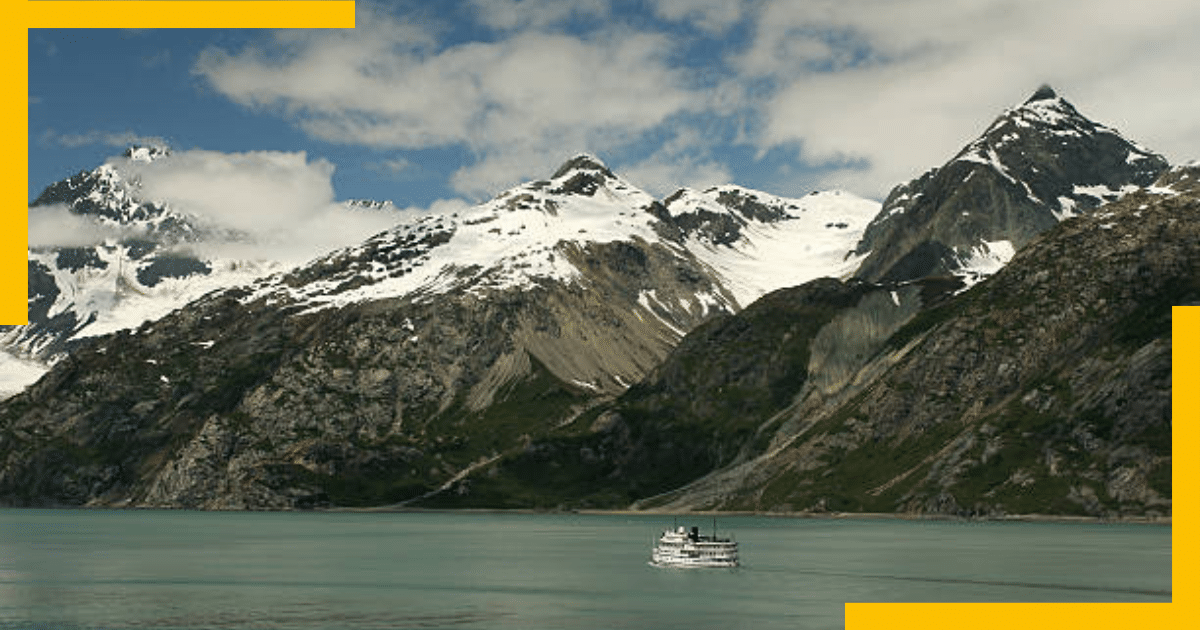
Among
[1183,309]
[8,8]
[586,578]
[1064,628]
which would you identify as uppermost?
[8,8]

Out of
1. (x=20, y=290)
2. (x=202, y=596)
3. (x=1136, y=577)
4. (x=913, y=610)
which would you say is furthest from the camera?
(x=1136, y=577)

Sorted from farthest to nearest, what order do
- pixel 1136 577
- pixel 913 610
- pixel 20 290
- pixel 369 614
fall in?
pixel 1136 577, pixel 369 614, pixel 913 610, pixel 20 290

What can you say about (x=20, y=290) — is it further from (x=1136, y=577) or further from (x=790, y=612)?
(x=1136, y=577)

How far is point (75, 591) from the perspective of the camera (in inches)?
6186

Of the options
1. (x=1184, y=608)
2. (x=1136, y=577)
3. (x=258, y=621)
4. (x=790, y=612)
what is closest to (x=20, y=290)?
(x=1184, y=608)

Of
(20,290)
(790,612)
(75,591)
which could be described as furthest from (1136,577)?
(20,290)

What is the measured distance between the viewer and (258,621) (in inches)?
4877

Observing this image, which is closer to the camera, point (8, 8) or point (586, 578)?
point (8, 8)

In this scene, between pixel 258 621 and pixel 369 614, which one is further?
pixel 369 614

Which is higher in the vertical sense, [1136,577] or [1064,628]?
[1064,628]

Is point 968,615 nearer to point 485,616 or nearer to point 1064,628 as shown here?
point 1064,628

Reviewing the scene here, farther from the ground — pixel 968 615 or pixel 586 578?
pixel 968 615

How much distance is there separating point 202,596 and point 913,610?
12575cm

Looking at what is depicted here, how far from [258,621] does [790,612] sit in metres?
51.6
